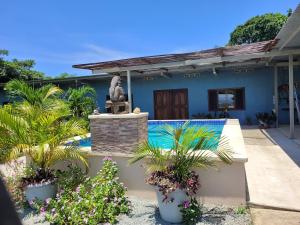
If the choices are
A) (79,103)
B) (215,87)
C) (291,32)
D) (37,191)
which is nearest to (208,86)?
(215,87)

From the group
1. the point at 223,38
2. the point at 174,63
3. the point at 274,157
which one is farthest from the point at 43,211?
the point at 223,38

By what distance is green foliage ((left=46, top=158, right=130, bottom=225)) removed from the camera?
4.47m

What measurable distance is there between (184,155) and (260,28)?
28.2 metres

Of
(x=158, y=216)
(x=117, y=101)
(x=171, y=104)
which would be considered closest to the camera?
(x=158, y=216)

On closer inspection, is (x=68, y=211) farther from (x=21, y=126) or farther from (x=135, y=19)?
(x=135, y=19)

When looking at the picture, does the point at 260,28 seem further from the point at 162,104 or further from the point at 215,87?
the point at 162,104

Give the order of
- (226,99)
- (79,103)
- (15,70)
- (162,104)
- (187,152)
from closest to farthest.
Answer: (187,152)
(79,103)
(226,99)
(162,104)
(15,70)

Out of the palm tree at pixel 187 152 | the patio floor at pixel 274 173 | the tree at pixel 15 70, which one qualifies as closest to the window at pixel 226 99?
the patio floor at pixel 274 173

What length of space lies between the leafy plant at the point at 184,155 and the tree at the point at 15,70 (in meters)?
18.2

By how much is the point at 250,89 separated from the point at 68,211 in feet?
42.1

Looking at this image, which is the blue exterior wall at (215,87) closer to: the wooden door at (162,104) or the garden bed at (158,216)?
the wooden door at (162,104)

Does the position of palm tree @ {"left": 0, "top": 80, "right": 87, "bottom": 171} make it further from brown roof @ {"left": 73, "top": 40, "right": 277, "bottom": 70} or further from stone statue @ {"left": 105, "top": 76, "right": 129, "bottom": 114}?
brown roof @ {"left": 73, "top": 40, "right": 277, "bottom": 70}

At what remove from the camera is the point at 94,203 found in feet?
15.3

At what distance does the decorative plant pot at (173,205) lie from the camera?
4367 mm
